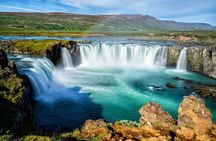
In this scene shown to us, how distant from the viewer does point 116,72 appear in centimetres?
5925

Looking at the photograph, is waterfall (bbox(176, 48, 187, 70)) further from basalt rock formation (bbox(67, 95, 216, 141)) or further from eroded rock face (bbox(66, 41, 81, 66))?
basalt rock formation (bbox(67, 95, 216, 141))

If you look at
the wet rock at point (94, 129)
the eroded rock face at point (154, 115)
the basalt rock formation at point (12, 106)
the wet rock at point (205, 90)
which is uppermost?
the basalt rock formation at point (12, 106)

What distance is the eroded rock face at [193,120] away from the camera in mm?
18547

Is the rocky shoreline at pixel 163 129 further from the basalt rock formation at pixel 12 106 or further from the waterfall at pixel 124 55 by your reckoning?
the waterfall at pixel 124 55

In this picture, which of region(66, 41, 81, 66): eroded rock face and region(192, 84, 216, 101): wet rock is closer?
region(192, 84, 216, 101): wet rock

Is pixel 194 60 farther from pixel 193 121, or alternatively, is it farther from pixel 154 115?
pixel 193 121

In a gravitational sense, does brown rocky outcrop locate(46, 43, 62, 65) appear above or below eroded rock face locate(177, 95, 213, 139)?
above

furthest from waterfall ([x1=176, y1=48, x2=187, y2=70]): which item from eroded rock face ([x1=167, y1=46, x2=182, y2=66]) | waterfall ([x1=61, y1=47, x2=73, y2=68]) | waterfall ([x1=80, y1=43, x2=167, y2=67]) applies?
waterfall ([x1=61, y1=47, x2=73, y2=68])

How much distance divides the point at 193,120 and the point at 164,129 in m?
2.26

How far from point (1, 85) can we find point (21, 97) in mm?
1896

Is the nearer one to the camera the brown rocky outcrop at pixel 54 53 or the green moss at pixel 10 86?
the green moss at pixel 10 86

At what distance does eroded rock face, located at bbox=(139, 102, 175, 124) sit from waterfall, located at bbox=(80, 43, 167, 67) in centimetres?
4651

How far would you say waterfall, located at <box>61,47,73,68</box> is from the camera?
197ft

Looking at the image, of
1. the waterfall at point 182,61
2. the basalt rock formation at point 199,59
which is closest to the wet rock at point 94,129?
the basalt rock formation at point 199,59
